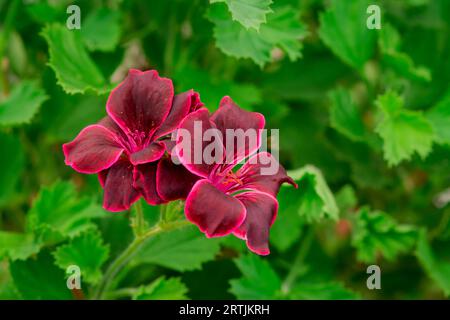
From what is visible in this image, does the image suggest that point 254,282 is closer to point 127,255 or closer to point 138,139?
point 127,255

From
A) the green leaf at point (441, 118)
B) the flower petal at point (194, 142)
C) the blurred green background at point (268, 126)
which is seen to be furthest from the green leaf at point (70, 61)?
the green leaf at point (441, 118)

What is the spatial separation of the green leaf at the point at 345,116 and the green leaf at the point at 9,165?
1.57 ft

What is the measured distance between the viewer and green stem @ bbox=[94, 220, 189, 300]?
2.46 feet

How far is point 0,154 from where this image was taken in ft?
3.52

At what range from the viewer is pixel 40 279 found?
93cm

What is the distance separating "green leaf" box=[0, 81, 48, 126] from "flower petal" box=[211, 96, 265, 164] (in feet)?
1.11

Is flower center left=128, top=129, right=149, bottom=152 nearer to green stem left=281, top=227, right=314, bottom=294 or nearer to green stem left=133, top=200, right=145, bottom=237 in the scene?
green stem left=133, top=200, right=145, bottom=237

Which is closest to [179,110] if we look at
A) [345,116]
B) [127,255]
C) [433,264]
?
[127,255]

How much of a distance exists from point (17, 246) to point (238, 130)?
14.8 inches

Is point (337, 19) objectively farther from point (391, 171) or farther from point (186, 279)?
point (186, 279)

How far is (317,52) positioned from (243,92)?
0.27 m

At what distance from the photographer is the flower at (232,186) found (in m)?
0.65

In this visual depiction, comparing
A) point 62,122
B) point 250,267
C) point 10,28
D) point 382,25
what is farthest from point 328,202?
point 10,28

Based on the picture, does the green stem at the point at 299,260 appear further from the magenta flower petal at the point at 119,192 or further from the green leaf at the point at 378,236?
the magenta flower petal at the point at 119,192
